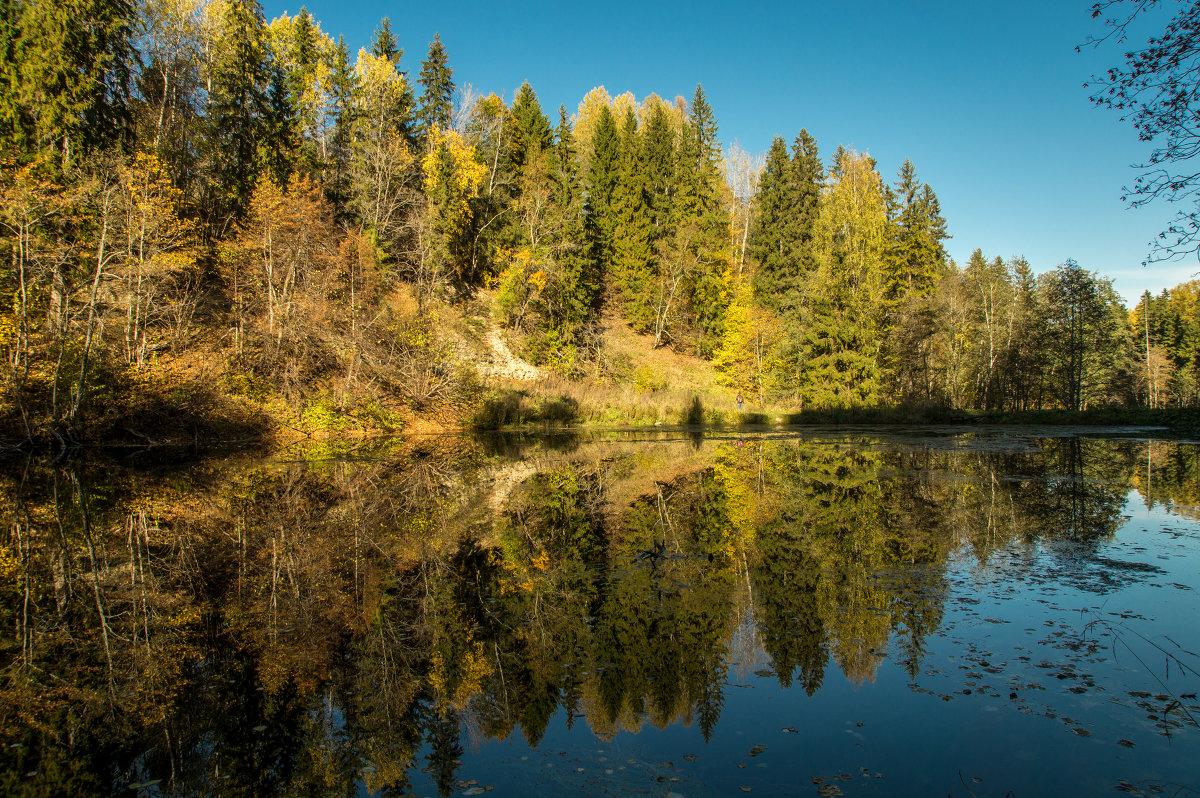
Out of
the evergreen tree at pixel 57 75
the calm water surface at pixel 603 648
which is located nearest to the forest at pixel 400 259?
the evergreen tree at pixel 57 75

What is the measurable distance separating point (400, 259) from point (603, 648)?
37.7 m

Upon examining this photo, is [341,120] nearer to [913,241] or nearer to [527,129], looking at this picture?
Answer: [527,129]

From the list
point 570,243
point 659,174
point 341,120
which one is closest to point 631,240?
point 659,174

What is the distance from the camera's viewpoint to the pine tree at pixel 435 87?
43781 millimetres

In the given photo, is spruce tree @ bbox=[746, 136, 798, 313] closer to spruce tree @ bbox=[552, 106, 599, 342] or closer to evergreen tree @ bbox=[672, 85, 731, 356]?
evergreen tree @ bbox=[672, 85, 731, 356]

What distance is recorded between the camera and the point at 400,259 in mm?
38750

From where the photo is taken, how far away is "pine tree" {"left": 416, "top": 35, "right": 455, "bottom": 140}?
4378 cm

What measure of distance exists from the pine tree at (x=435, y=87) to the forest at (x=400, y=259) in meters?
0.24

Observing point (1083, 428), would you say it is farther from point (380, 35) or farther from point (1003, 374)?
point (380, 35)

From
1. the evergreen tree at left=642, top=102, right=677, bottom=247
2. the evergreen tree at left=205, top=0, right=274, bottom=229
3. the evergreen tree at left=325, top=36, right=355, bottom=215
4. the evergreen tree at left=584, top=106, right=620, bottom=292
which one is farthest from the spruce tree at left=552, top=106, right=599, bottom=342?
the evergreen tree at left=205, top=0, right=274, bottom=229

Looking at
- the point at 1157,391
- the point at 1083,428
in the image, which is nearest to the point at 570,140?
the point at 1083,428

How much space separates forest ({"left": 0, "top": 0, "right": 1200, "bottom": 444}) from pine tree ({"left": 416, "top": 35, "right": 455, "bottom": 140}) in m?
0.24

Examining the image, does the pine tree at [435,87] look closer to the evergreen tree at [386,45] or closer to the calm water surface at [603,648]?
the evergreen tree at [386,45]

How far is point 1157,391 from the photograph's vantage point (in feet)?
208
